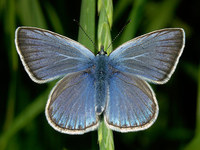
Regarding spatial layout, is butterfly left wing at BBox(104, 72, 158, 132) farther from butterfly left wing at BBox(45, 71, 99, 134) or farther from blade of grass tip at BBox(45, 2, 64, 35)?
blade of grass tip at BBox(45, 2, 64, 35)

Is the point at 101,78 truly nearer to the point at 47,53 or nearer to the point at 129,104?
the point at 129,104

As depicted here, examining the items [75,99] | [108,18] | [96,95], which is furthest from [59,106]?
[108,18]

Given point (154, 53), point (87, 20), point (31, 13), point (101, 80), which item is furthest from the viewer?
point (31, 13)

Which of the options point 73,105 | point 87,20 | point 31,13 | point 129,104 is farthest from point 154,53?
point 31,13

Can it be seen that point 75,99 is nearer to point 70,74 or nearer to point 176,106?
point 70,74

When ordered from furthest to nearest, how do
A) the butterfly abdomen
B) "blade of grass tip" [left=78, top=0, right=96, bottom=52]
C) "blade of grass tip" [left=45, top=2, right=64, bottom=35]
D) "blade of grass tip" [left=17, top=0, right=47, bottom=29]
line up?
"blade of grass tip" [left=45, top=2, right=64, bottom=35] → "blade of grass tip" [left=17, top=0, right=47, bottom=29] → the butterfly abdomen → "blade of grass tip" [left=78, top=0, right=96, bottom=52]

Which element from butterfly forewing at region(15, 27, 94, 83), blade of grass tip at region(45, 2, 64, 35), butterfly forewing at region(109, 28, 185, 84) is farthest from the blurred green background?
butterfly forewing at region(15, 27, 94, 83)

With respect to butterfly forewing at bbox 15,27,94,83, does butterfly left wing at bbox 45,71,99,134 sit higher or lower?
lower
